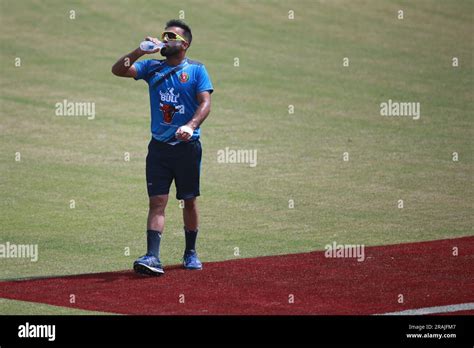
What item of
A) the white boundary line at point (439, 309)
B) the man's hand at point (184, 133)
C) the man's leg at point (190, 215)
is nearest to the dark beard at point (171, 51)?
the man's hand at point (184, 133)

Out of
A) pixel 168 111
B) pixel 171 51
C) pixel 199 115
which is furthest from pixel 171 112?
pixel 171 51

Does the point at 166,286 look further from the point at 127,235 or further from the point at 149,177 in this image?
the point at 127,235

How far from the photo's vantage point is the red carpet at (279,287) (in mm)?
10242

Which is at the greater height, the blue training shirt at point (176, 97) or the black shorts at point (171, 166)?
the blue training shirt at point (176, 97)

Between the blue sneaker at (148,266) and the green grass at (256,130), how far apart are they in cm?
85

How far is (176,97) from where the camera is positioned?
11.7 meters

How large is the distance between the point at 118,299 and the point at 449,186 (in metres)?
8.36

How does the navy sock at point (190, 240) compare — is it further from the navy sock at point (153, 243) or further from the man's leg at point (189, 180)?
the navy sock at point (153, 243)

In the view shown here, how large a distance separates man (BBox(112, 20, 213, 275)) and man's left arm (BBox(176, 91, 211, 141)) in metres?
0.01

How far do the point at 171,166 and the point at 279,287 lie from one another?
6.24 feet

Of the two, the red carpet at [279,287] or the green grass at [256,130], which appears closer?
the red carpet at [279,287]

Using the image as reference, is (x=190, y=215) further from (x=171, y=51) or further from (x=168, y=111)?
(x=171, y=51)

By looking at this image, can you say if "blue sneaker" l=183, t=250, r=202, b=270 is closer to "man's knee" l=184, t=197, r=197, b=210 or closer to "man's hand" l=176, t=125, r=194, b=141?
"man's knee" l=184, t=197, r=197, b=210
